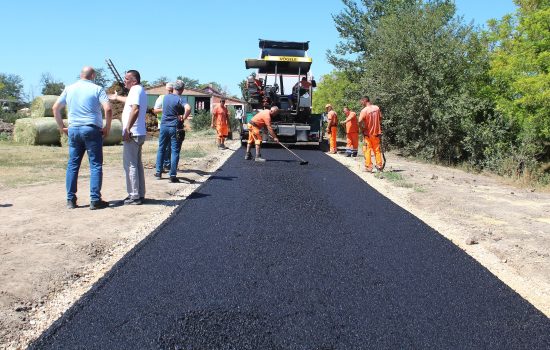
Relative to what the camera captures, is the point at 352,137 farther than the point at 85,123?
Yes

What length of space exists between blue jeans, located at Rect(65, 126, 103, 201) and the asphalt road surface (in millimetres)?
1173

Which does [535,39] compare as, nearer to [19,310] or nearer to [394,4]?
[394,4]

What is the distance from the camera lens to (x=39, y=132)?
1680 centimetres

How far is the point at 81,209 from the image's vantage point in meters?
6.67

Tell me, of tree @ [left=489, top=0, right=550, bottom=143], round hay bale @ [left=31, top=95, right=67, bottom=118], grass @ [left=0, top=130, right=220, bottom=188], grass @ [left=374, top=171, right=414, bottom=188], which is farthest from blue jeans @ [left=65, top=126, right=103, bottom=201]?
tree @ [left=489, top=0, right=550, bottom=143]

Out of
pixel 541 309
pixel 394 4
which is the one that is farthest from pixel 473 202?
pixel 394 4

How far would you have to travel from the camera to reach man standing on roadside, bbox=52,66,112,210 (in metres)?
6.48

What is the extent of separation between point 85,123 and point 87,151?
1.11 ft

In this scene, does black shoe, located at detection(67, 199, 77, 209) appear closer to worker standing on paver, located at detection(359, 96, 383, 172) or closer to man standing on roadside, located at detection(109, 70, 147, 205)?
man standing on roadside, located at detection(109, 70, 147, 205)

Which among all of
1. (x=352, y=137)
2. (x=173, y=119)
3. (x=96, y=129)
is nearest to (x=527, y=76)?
(x=352, y=137)

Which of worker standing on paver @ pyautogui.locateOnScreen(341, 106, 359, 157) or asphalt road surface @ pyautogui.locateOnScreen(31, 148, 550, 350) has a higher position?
worker standing on paver @ pyautogui.locateOnScreen(341, 106, 359, 157)

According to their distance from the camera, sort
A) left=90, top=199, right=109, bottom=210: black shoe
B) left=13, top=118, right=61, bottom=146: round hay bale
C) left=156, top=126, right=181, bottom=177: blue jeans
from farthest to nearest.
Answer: left=13, top=118, right=61, bottom=146: round hay bale
left=156, top=126, right=181, bottom=177: blue jeans
left=90, top=199, right=109, bottom=210: black shoe

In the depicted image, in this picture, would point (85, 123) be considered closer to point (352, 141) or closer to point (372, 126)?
point (372, 126)

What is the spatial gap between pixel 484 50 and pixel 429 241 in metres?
14.7
